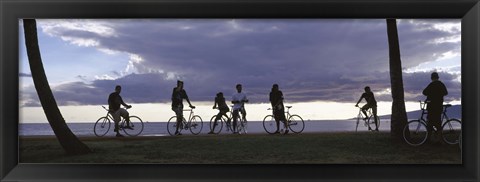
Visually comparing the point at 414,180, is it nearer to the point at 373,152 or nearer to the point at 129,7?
the point at 373,152

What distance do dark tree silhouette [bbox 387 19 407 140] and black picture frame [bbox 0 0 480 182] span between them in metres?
0.56

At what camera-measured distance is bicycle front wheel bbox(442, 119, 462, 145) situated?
520 cm

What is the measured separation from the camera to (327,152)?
556 centimetres

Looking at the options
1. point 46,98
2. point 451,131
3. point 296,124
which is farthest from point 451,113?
point 46,98

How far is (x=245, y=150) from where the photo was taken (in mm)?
5527

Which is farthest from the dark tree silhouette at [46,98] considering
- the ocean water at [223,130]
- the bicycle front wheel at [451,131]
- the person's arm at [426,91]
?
the bicycle front wheel at [451,131]

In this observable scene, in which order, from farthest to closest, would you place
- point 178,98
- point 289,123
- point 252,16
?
point 289,123
point 178,98
point 252,16

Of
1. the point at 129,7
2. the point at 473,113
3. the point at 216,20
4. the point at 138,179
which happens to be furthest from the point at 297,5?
the point at 138,179

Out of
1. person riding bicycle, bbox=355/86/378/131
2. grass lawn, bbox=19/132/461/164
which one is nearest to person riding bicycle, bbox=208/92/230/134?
grass lawn, bbox=19/132/461/164

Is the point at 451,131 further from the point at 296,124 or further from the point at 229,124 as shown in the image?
the point at 229,124

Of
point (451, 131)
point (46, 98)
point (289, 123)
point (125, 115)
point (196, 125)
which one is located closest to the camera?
point (46, 98)

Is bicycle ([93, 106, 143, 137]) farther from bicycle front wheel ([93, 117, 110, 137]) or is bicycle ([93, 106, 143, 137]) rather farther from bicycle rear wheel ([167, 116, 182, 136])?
bicycle rear wheel ([167, 116, 182, 136])

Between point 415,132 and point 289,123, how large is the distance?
1.47 meters

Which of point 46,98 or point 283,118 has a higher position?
point 46,98
